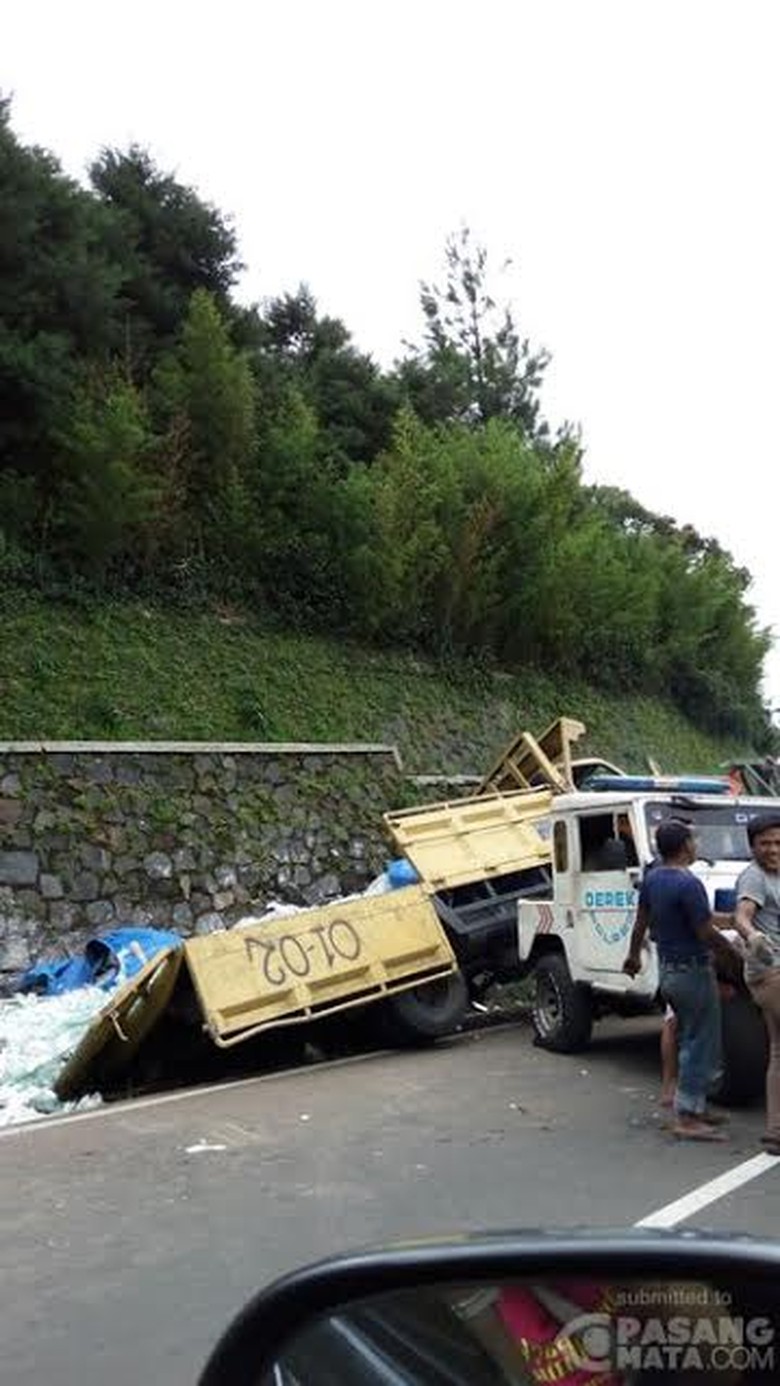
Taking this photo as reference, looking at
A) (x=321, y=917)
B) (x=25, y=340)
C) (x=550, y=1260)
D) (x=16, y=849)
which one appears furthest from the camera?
(x=25, y=340)

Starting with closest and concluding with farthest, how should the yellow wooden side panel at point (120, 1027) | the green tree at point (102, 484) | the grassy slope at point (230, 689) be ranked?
the yellow wooden side panel at point (120, 1027), the grassy slope at point (230, 689), the green tree at point (102, 484)

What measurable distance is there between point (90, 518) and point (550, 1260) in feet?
51.1

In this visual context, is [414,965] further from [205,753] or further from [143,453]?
[143,453]

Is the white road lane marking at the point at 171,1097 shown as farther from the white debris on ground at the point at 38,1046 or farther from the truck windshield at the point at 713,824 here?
the truck windshield at the point at 713,824

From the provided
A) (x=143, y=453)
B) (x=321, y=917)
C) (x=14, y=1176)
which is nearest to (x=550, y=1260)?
(x=14, y=1176)

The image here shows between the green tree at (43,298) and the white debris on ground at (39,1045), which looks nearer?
the white debris on ground at (39,1045)

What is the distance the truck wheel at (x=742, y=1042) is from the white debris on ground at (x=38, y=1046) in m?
4.55

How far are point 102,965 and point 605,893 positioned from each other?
5322mm

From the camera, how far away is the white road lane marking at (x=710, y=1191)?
525 centimetres

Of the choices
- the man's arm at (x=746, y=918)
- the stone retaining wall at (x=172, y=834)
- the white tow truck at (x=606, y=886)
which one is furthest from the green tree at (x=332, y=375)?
the man's arm at (x=746, y=918)

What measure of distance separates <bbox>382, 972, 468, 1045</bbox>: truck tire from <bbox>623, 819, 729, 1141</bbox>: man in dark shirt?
345cm

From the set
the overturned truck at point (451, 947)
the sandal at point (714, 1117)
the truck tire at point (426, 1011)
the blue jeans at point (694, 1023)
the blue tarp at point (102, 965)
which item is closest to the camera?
the blue jeans at point (694, 1023)

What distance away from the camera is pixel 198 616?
18.0 metres

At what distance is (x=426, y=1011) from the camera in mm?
10250
